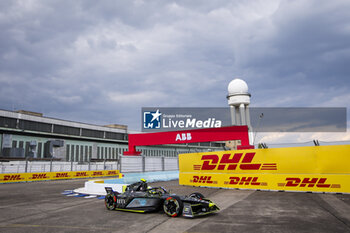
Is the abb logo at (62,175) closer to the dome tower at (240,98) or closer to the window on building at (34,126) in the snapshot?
the window on building at (34,126)

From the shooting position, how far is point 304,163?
15047 millimetres

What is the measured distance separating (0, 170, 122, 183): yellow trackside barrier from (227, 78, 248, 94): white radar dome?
99.7 feet

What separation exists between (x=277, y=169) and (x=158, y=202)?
925 centimetres

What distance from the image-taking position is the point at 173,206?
9078mm

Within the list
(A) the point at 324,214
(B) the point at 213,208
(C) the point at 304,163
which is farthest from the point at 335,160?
(B) the point at 213,208

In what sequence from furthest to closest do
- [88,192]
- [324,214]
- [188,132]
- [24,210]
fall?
[188,132], [88,192], [24,210], [324,214]

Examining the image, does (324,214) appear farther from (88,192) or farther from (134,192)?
(88,192)

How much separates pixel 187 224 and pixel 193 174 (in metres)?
12.3

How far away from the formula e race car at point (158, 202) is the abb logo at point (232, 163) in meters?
7.72

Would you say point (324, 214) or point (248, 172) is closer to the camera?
point (324, 214)

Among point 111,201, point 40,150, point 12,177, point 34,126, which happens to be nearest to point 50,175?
point 12,177

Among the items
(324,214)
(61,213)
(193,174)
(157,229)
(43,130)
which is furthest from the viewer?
(43,130)

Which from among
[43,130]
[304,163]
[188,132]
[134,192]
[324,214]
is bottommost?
[324,214]

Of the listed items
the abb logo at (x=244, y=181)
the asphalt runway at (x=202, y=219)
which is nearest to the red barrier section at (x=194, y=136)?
the abb logo at (x=244, y=181)
